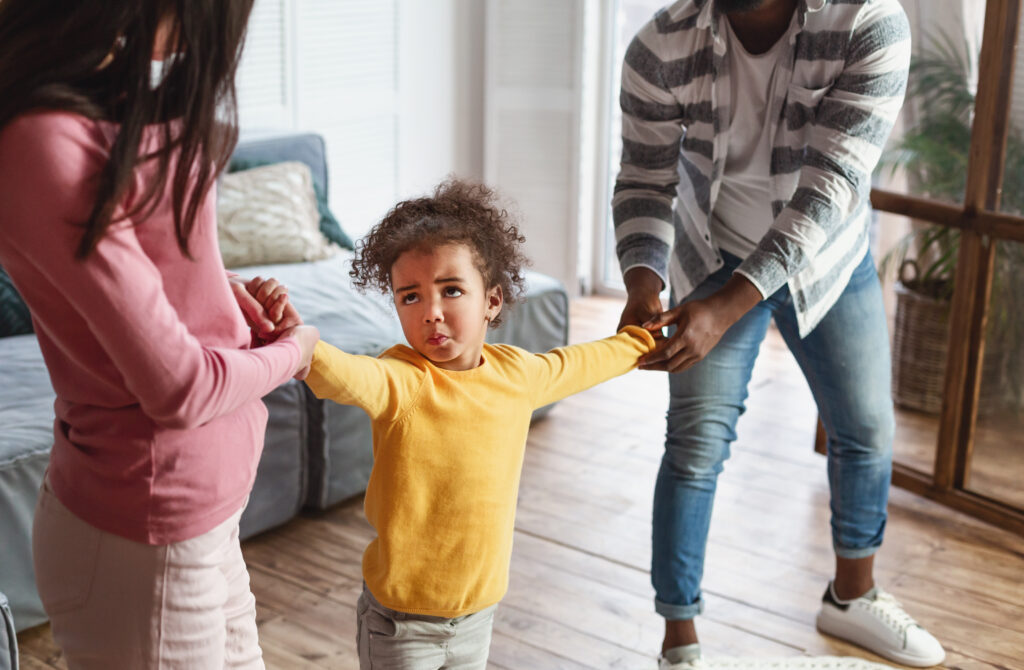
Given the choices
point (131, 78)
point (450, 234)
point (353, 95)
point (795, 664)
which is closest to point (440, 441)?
point (450, 234)

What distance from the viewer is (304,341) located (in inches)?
46.3

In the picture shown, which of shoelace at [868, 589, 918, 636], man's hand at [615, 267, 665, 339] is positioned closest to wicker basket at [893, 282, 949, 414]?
shoelace at [868, 589, 918, 636]

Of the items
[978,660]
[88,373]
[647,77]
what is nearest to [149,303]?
[88,373]

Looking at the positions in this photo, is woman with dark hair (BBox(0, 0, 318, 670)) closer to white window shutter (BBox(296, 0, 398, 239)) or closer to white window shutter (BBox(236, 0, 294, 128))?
white window shutter (BBox(236, 0, 294, 128))

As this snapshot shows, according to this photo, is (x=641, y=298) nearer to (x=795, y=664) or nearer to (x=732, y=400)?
(x=732, y=400)

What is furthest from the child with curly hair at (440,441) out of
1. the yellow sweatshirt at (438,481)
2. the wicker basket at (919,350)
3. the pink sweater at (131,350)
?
the wicker basket at (919,350)

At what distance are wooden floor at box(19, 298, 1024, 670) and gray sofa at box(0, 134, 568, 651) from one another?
0.10m

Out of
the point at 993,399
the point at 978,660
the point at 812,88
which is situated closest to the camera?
the point at 812,88

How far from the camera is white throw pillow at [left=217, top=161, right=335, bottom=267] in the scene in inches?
119

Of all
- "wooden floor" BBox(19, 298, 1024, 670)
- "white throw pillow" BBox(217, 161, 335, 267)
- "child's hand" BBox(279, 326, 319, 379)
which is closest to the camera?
"child's hand" BBox(279, 326, 319, 379)

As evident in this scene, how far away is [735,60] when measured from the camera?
170 centimetres

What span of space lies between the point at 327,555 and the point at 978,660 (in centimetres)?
134

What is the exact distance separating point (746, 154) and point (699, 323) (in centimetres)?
32

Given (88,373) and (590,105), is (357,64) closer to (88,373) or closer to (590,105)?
(590,105)
